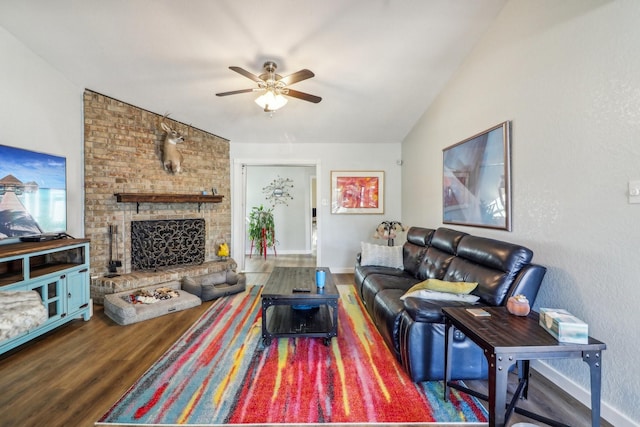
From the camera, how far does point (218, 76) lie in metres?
3.38

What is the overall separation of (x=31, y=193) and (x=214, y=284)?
2238 millimetres

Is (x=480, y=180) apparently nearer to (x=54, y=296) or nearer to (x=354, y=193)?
(x=354, y=193)

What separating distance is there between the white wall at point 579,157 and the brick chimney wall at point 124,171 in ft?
13.6

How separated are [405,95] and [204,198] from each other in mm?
3370

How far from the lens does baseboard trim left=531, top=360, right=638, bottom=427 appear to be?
1.62 m

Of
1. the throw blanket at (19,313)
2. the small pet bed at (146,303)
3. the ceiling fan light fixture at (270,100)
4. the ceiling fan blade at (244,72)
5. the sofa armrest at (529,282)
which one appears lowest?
the small pet bed at (146,303)

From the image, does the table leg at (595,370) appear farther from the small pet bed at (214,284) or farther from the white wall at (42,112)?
the white wall at (42,112)

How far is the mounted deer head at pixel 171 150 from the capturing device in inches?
162

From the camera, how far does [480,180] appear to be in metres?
2.97

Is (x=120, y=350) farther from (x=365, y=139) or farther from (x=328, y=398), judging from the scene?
(x=365, y=139)

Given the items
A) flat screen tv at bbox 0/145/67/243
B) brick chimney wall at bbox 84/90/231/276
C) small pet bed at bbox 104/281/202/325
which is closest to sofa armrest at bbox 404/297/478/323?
small pet bed at bbox 104/281/202/325

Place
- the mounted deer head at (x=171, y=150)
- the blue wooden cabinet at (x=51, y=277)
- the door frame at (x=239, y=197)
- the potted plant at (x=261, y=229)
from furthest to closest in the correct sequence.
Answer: the potted plant at (x=261, y=229), the door frame at (x=239, y=197), the mounted deer head at (x=171, y=150), the blue wooden cabinet at (x=51, y=277)

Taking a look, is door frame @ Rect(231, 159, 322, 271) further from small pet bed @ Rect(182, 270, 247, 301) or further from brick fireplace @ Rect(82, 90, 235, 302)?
small pet bed @ Rect(182, 270, 247, 301)

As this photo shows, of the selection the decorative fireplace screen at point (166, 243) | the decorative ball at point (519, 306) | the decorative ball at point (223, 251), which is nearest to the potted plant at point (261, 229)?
the decorative ball at point (223, 251)
